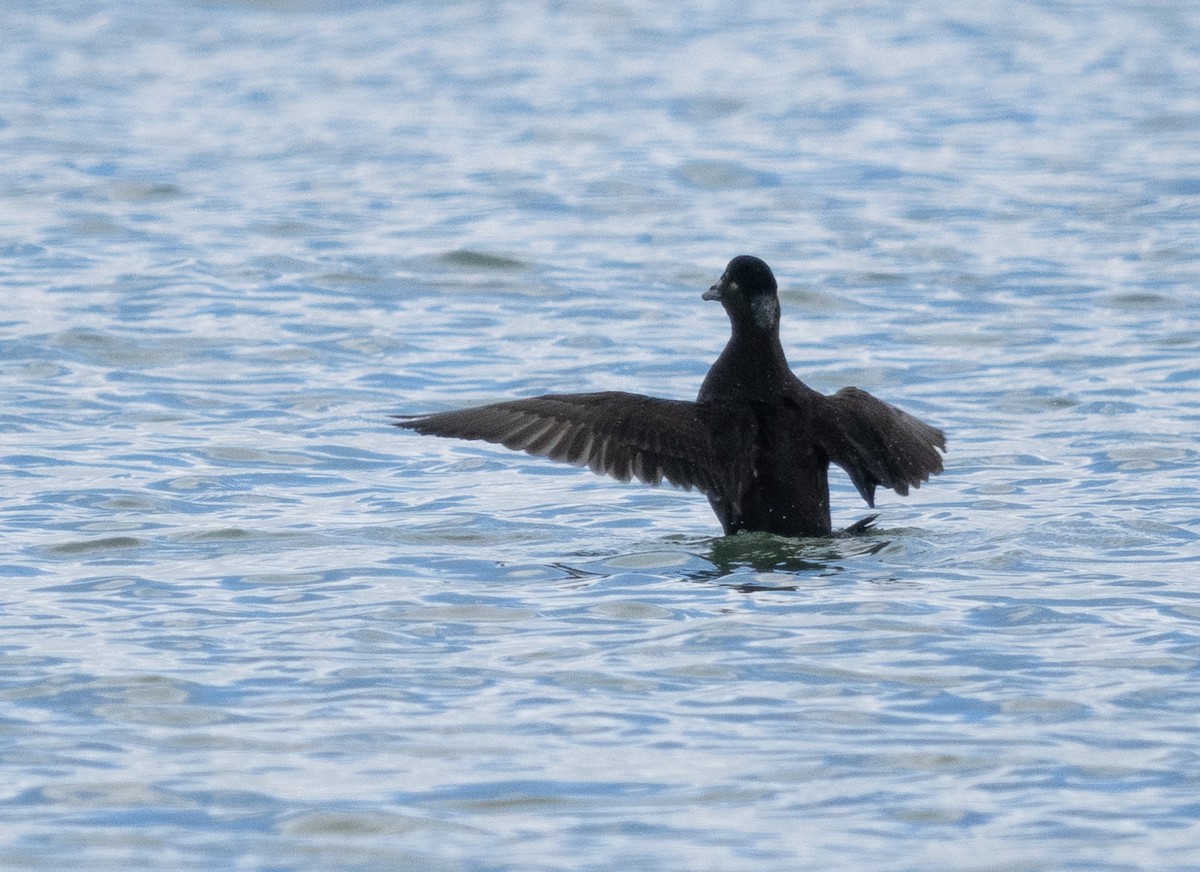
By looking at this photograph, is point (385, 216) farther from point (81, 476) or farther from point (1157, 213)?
point (81, 476)

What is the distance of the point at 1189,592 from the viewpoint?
8.09 metres

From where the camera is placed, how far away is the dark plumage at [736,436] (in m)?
8.78

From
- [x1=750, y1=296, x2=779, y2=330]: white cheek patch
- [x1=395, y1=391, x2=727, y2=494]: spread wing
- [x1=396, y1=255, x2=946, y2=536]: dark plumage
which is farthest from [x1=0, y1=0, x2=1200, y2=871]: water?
[x1=750, y1=296, x2=779, y2=330]: white cheek patch

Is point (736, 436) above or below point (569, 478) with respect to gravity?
above

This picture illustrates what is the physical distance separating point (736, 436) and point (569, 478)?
6.00 ft

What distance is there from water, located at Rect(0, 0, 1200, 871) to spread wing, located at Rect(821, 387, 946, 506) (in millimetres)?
274

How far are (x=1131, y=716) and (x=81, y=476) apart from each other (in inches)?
221

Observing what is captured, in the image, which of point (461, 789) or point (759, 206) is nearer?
point (461, 789)

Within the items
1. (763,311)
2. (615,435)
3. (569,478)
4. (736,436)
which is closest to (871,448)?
(736,436)

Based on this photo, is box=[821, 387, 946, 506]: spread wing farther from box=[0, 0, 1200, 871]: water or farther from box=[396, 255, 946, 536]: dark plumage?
box=[0, 0, 1200, 871]: water

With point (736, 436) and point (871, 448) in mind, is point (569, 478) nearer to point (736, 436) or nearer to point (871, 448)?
point (736, 436)

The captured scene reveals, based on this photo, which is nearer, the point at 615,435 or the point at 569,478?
the point at 615,435

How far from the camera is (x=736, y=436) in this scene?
29.0 feet

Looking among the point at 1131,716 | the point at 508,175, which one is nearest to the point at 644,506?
the point at 1131,716
